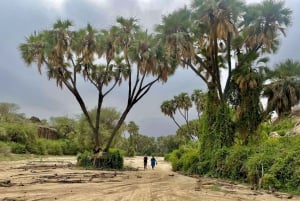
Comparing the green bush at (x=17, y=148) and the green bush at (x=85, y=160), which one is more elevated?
the green bush at (x=17, y=148)

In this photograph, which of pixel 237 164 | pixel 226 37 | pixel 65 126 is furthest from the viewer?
pixel 65 126

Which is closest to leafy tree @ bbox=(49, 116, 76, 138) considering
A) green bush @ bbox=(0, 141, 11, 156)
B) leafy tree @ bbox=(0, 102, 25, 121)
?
leafy tree @ bbox=(0, 102, 25, 121)

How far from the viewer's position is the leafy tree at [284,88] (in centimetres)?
2747

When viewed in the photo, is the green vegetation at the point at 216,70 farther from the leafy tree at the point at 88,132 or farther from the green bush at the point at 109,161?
the leafy tree at the point at 88,132

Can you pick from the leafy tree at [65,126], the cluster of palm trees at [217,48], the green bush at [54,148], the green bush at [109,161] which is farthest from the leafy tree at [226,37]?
the leafy tree at [65,126]

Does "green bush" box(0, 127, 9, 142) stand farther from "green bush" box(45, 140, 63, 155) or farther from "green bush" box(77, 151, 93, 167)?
"green bush" box(77, 151, 93, 167)

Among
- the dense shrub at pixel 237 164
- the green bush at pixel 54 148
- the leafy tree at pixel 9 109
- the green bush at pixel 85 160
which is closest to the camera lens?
the dense shrub at pixel 237 164

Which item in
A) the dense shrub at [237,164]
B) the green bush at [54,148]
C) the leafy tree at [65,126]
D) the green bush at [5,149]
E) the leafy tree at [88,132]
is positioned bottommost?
the dense shrub at [237,164]

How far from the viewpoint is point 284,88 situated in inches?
1086

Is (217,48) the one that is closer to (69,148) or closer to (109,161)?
(109,161)

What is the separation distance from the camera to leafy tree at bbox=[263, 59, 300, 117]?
1081 inches

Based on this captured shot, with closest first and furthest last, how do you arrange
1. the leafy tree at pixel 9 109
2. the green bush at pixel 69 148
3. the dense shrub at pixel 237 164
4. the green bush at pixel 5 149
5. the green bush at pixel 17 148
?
1. the dense shrub at pixel 237 164
2. the green bush at pixel 5 149
3. the green bush at pixel 17 148
4. the green bush at pixel 69 148
5. the leafy tree at pixel 9 109

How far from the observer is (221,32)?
87.0ft

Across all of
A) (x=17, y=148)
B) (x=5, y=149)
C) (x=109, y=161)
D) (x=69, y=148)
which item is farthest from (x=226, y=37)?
(x=69, y=148)
